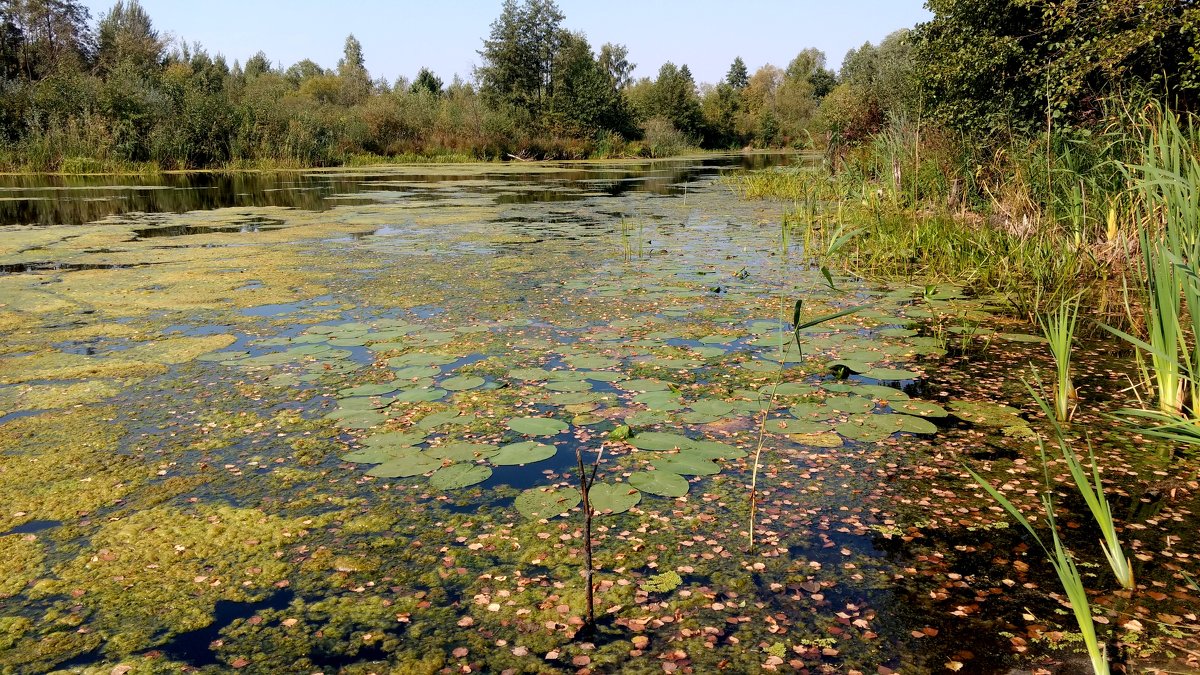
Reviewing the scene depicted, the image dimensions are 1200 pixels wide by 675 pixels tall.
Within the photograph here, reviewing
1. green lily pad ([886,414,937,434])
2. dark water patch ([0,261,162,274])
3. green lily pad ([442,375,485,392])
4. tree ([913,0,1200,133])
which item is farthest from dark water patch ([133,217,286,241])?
tree ([913,0,1200,133])

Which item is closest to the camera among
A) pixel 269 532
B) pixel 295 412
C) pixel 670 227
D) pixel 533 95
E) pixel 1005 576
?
pixel 1005 576

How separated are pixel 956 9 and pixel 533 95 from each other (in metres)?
29.2

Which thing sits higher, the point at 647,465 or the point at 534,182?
the point at 534,182

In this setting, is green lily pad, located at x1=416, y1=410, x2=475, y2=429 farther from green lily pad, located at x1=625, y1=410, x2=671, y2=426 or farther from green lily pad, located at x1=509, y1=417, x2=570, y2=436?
green lily pad, located at x1=625, y1=410, x2=671, y2=426

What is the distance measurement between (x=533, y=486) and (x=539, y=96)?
36.0 metres

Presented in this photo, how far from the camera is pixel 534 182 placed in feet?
53.4

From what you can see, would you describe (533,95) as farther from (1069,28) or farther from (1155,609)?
(1155,609)

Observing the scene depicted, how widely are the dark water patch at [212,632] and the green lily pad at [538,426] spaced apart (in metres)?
1.02

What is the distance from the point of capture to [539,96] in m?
36.2

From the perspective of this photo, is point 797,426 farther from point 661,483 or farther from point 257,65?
point 257,65

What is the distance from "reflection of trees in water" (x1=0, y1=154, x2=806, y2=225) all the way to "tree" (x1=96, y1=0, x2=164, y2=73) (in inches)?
545

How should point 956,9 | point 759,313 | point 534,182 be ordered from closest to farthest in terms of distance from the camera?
point 759,313 → point 956,9 → point 534,182

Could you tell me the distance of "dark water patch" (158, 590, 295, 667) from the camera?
1526 mm

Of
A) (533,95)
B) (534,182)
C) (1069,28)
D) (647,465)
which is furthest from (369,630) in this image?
(533,95)
